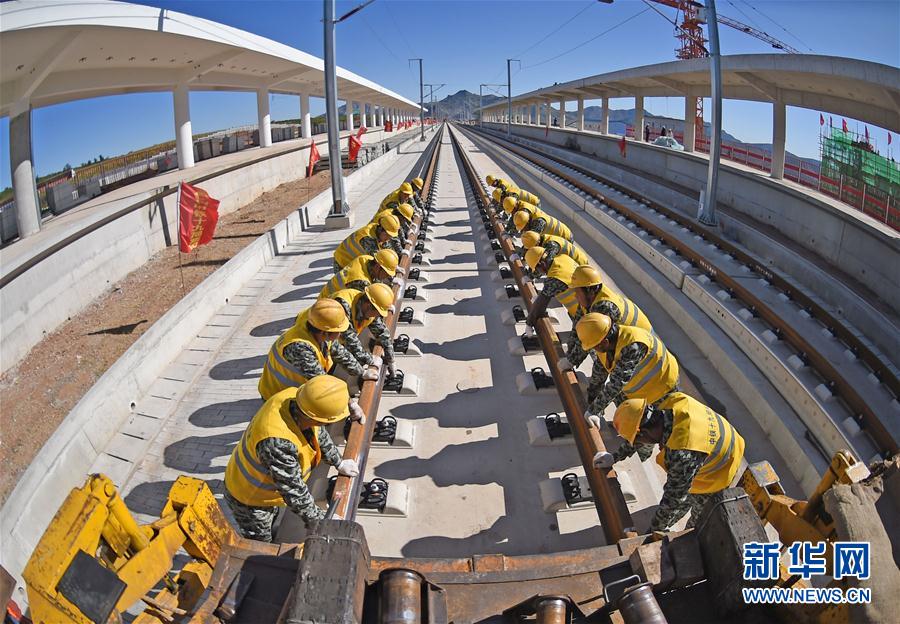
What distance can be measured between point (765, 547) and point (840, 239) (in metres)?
10.4

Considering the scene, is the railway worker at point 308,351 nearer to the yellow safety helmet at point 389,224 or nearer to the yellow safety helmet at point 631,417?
the yellow safety helmet at point 631,417

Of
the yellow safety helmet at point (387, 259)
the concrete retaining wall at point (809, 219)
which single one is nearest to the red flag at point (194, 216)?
the yellow safety helmet at point (387, 259)

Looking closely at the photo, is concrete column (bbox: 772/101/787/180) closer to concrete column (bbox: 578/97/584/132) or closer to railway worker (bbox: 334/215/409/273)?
railway worker (bbox: 334/215/409/273)

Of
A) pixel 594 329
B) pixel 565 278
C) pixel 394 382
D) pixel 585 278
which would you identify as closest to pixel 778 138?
pixel 565 278

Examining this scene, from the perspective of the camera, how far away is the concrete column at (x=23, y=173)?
42.3ft

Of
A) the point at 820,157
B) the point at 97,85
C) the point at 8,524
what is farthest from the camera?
the point at 97,85

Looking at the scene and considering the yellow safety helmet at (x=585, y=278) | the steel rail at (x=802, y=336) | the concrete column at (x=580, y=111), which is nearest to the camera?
the steel rail at (x=802, y=336)

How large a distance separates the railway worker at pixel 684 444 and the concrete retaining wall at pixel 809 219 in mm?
7079

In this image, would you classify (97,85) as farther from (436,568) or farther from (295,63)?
(436,568)

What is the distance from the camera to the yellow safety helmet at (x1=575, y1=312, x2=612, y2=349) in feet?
15.0

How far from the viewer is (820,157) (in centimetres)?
1418

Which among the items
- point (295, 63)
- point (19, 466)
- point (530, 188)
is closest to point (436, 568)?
point (19, 466)

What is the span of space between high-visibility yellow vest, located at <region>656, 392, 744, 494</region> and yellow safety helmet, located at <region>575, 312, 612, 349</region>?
105cm

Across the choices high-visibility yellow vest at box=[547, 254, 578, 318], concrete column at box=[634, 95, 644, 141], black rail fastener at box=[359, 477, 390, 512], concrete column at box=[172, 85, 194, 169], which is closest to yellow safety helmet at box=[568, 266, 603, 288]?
high-visibility yellow vest at box=[547, 254, 578, 318]
